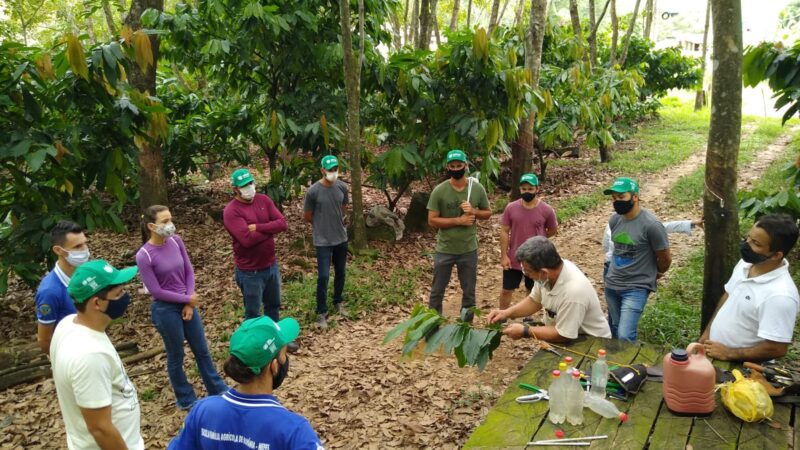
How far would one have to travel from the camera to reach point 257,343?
7.05 feet

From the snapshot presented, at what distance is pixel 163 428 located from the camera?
4723 mm

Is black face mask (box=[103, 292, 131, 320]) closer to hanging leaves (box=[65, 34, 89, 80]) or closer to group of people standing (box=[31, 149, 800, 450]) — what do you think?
group of people standing (box=[31, 149, 800, 450])

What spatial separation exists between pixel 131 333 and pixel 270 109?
3.93m

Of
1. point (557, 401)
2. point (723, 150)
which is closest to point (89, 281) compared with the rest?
point (557, 401)

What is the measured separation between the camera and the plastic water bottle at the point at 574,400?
2.80 meters

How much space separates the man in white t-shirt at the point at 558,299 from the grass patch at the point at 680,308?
1.98 m

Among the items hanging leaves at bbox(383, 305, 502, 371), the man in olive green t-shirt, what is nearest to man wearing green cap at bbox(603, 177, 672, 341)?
the man in olive green t-shirt

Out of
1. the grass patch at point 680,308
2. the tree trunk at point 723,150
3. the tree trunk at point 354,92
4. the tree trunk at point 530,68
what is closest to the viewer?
the tree trunk at point 723,150

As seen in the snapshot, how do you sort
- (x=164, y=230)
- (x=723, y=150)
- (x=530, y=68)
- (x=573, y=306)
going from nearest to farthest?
(x=573, y=306) → (x=723, y=150) → (x=164, y=230) → (x=530, y=68)

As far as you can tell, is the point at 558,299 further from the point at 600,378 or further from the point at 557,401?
the point at 557,401

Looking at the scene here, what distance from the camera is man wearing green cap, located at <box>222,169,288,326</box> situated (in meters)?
5.29

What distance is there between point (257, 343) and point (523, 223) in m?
3.99

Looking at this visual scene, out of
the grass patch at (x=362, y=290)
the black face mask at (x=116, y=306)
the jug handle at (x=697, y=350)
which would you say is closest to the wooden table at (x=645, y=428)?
the jug handle at (x=697, y=350)

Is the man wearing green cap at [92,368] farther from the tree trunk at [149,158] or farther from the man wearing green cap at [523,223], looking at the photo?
the tree trunk at [149,158]
